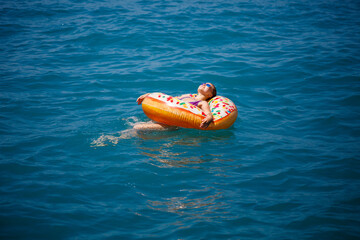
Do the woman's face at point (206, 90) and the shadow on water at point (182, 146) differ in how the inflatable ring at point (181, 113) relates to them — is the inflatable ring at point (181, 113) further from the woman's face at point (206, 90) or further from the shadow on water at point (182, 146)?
the woman's face at point (206, 90)

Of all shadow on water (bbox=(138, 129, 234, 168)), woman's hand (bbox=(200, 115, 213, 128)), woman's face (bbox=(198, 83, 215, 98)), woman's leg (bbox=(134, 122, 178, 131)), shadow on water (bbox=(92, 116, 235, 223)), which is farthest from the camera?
woman's face (bbox=(198, 83, 215, 98))

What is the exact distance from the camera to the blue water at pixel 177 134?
14.4ft

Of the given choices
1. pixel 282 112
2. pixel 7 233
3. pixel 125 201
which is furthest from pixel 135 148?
pixel 282 112

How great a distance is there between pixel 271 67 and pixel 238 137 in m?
3.85

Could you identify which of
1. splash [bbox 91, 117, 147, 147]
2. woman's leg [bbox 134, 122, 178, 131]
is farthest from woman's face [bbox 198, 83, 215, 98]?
splash [bbox 91, 117, 147, 147]

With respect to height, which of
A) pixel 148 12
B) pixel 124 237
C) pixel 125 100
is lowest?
pixel 124 237

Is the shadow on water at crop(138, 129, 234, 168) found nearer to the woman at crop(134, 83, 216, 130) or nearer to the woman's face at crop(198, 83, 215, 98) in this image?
the woman at crop(134, 83, 216, 130)

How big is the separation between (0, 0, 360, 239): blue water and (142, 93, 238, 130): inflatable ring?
0.28m

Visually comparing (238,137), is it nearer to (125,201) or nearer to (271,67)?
(125,201)

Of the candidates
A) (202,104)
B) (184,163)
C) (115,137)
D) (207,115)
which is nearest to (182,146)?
(184,163)

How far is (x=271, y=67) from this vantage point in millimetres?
9602

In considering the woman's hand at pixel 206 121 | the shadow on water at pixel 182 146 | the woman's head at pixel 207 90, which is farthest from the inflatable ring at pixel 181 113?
the woman's head at pixel 207 90

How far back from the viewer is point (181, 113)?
20.5ft

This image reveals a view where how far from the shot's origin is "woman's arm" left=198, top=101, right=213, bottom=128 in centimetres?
622
